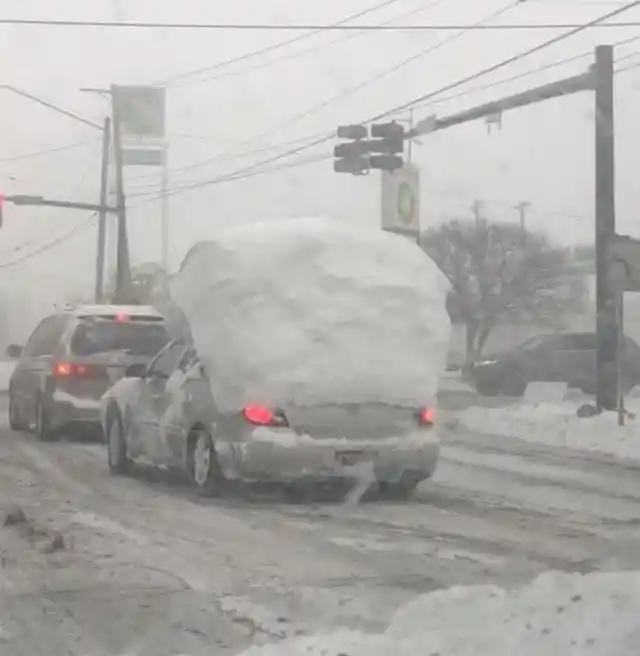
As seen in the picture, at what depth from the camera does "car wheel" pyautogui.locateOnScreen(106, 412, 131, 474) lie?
14.7m

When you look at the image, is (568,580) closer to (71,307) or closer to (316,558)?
(316,558)

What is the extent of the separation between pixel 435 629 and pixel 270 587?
1793 millimetres

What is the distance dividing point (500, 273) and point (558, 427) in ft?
92.8

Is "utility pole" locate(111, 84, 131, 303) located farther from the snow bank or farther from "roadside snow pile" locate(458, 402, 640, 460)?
the snow bank

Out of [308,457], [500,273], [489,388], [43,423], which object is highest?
[500,273]

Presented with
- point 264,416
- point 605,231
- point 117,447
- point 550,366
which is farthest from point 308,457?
point 550,366

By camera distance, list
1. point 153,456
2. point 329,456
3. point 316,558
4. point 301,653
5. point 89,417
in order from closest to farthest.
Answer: point 301,653, point 316,558, point 329,456, point 153,456, point 89,417

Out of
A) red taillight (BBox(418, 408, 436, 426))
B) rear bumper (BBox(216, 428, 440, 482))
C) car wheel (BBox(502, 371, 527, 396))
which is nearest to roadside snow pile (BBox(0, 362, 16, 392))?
car wheel (BBox(502, 371, 527, 396))

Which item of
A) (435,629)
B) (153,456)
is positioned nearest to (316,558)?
(435,629)

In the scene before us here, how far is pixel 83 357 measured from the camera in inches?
707

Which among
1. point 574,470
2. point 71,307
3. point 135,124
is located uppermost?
point 135,124

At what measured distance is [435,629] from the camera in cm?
683

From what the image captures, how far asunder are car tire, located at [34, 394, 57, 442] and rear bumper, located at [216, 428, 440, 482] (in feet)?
21.8

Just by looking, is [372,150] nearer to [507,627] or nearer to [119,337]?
[119,337]
